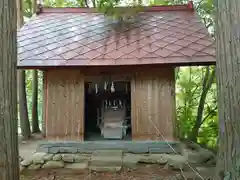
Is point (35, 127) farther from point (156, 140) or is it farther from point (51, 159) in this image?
point (156, 140)

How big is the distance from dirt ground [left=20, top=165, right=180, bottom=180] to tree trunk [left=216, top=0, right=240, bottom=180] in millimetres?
2189

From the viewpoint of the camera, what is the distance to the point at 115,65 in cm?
641

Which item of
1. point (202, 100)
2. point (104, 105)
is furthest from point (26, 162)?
point (202, 100)

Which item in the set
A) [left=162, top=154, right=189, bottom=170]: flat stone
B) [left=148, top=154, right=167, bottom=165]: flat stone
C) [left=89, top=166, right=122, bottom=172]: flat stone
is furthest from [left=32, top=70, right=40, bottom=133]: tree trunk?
[left=162, top=154, right=189, bottom=170]: flat stone

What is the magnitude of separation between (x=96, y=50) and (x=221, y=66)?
158 inches

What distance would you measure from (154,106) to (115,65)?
143 centimetres

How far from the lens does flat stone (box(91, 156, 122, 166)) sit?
598 centimetres

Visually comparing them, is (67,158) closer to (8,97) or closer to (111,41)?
(111,41)

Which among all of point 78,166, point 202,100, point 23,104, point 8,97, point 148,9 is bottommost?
point 78,166

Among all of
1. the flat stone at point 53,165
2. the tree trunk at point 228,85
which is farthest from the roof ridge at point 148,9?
the tree trunk at point 228,85

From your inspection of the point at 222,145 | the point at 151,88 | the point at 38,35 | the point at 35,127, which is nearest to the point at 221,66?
the point at 222,145

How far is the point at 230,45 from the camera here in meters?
3.18

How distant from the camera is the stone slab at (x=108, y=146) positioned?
6770 mm

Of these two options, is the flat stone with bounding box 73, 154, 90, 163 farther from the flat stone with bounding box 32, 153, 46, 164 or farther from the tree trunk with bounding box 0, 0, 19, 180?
the tree trunk with bounding box 0, 0, 19, 180
